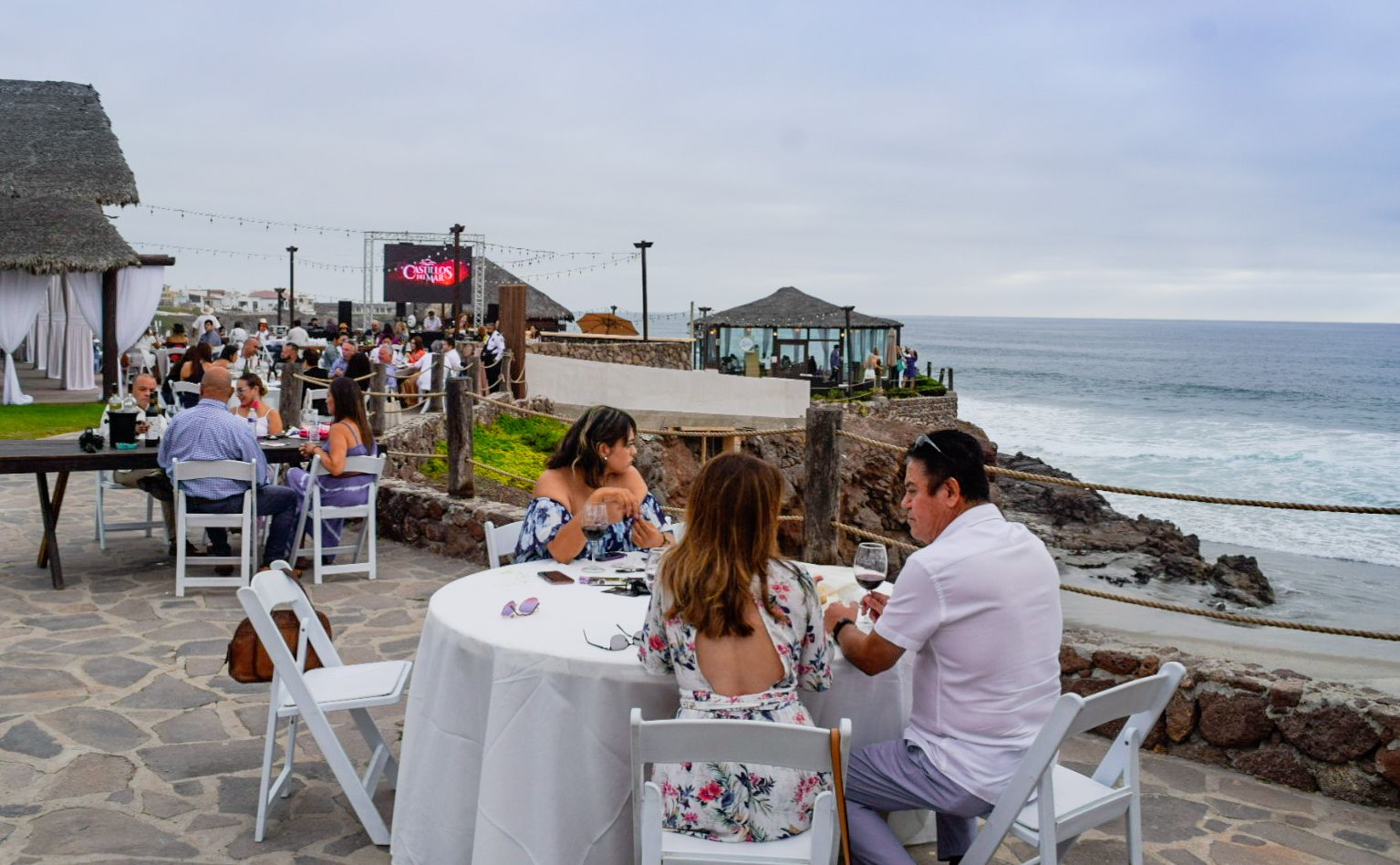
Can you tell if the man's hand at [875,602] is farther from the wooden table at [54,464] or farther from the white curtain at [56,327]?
the white curtain at [56,327]

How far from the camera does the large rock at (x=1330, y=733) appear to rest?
4051 mm

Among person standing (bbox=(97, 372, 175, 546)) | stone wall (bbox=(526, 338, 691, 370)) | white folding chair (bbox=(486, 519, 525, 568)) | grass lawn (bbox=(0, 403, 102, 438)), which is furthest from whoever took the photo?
stone wall (bbox=(526, 338, 691, 370))

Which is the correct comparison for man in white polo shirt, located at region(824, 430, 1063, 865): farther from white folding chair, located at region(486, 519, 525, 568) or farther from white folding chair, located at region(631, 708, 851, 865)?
white folding chair, located at region(486, 519, 525, 568)

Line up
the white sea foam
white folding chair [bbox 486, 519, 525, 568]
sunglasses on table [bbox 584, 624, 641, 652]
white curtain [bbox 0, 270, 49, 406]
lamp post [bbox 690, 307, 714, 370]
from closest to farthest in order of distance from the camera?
sunglasses on table [bbox 584, 624, 641, 652] < white folding chair [bbox 486, 519, 525, 568] < white curtain [bbox 0, 270, 49, 406] < the white sea foam < lamp post [bbox 690, 307, 714, 370]

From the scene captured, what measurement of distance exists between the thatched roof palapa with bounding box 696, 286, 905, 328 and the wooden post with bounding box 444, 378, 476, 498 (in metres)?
35.6

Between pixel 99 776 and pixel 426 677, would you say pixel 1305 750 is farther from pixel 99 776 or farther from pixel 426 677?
pixel 99 776

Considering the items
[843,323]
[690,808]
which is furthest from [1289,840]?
[843,323]

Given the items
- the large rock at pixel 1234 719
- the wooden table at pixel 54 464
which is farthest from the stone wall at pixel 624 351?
the large rock at pixel 1234 719

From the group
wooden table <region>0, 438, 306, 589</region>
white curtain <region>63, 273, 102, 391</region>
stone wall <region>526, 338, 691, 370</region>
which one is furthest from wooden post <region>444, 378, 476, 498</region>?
stone wall <region>526, 338, 691, 370</region>

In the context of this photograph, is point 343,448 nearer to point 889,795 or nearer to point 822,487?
point 822,487

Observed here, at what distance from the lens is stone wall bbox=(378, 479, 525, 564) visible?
7.69 metres

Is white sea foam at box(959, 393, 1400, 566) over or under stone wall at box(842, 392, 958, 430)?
under

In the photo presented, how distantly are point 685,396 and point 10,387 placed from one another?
459 inches

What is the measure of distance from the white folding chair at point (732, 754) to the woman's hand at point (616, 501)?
1.20 metres
